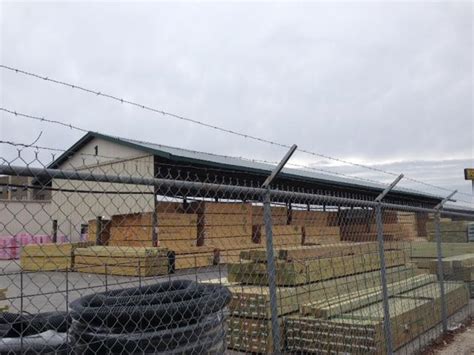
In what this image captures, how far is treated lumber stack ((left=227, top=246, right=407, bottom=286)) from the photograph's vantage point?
6.16 meters

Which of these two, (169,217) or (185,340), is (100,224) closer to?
(169,217)

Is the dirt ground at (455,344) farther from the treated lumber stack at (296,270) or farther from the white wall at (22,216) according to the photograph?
the white wall at (22,216)

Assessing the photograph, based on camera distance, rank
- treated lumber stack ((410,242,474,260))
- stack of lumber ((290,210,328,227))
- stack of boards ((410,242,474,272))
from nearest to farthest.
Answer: stack of boards ((410,242,474,272)), treated lumber stack ((410,242,474,260)), stack of lumber ((290,210,328,227))

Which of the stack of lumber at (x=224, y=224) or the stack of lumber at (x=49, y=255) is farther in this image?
the stack of lumber at (x=49, y=255)

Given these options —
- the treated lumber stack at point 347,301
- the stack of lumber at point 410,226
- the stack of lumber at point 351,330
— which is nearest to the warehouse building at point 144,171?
the stack of lumber at point 410,226

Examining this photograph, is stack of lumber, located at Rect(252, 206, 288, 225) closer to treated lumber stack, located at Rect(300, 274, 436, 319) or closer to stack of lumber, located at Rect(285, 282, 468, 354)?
treated lumber stack, located at Rect(300, 274, 436, 319)

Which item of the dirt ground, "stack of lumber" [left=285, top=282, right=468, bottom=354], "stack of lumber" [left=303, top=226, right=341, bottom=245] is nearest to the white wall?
"stack of lumber" [left=285, top=282, right=468, bottom=354]

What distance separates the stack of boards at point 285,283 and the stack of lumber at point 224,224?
35.2 ft

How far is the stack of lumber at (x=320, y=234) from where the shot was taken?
20797mm

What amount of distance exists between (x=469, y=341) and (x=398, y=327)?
5.17 feet

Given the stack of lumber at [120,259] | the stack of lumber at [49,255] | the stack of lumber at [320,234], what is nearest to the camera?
the stack of lumber at [120,259]

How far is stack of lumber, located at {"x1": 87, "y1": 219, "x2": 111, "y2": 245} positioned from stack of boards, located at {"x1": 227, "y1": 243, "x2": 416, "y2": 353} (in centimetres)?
1467

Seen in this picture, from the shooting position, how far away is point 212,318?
3.01 m

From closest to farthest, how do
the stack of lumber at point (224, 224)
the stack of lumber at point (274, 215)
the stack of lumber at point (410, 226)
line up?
1. the stack of lumber at point (224, 224)
2. the stack of lumber at point (410, 226)
3. the stack of lumber at point (274, 215)
